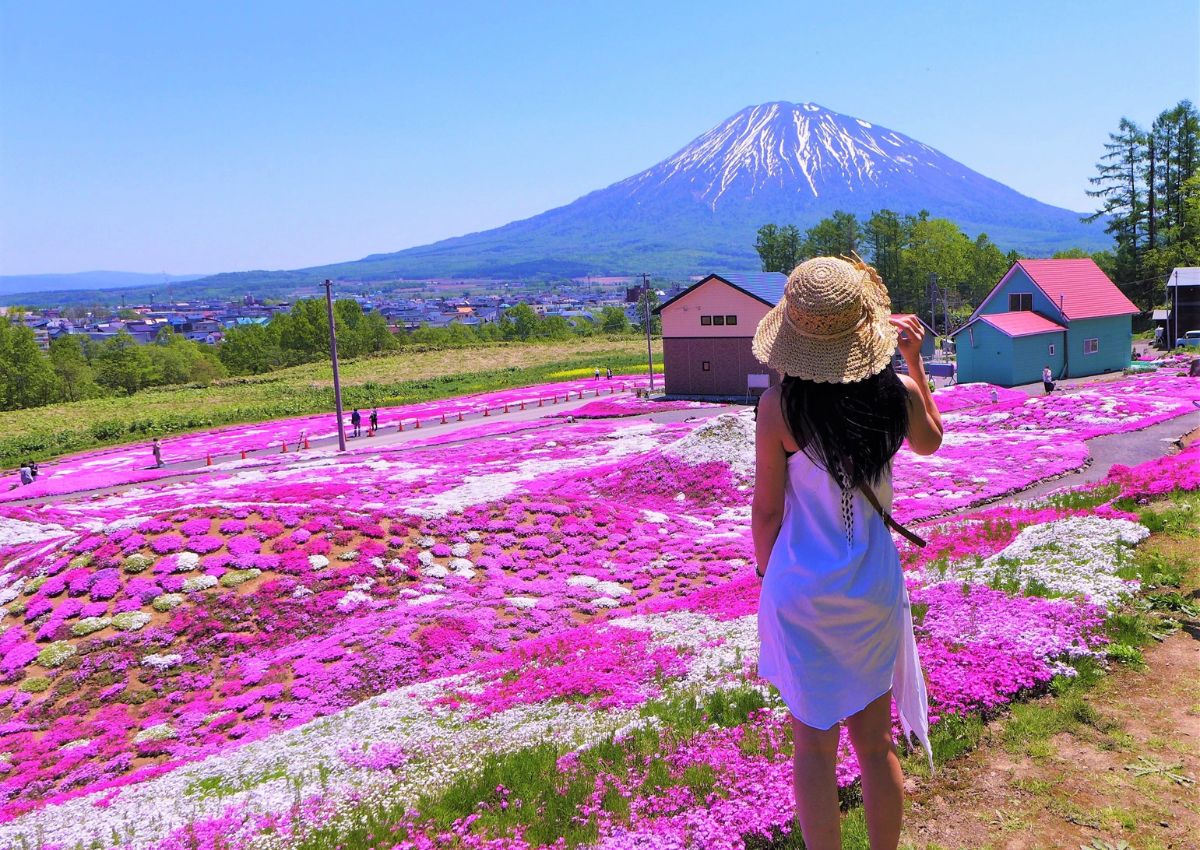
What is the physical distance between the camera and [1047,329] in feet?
192

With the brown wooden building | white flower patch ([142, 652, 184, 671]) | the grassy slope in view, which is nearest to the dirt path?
white flower patch ([142, 652, 184, 671])

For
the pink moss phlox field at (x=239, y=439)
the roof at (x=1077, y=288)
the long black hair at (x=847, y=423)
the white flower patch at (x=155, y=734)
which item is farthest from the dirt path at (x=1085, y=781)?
the roof at (x=1077, y=288)

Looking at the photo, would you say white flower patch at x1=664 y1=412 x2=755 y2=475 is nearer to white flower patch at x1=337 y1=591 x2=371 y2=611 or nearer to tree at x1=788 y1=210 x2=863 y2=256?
white flower patch at x1=337 y1=591 x2=371 y2=611

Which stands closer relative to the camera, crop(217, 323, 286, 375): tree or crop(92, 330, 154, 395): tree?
crop(92, 330, 154, 395): tree

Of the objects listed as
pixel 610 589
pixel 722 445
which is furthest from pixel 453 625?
pixel 722 445

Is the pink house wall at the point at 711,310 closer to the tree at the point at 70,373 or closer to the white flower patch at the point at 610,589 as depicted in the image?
the white flower patch at the point at 610,589

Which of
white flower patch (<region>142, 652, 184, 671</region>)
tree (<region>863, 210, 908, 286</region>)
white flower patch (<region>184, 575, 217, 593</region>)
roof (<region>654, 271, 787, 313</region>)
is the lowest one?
white flower patch (<region>142, 652, 184, 671</region>)

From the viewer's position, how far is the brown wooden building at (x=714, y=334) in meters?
62.4

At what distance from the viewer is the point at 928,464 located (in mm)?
31906

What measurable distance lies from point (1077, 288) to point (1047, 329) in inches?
256

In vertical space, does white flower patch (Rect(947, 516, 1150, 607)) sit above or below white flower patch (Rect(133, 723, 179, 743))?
above

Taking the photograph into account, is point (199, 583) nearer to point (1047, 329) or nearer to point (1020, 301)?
point (1047, 329)

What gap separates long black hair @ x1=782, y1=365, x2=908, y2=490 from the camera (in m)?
4.47

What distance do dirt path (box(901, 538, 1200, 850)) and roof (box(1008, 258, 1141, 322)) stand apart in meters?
59.5
